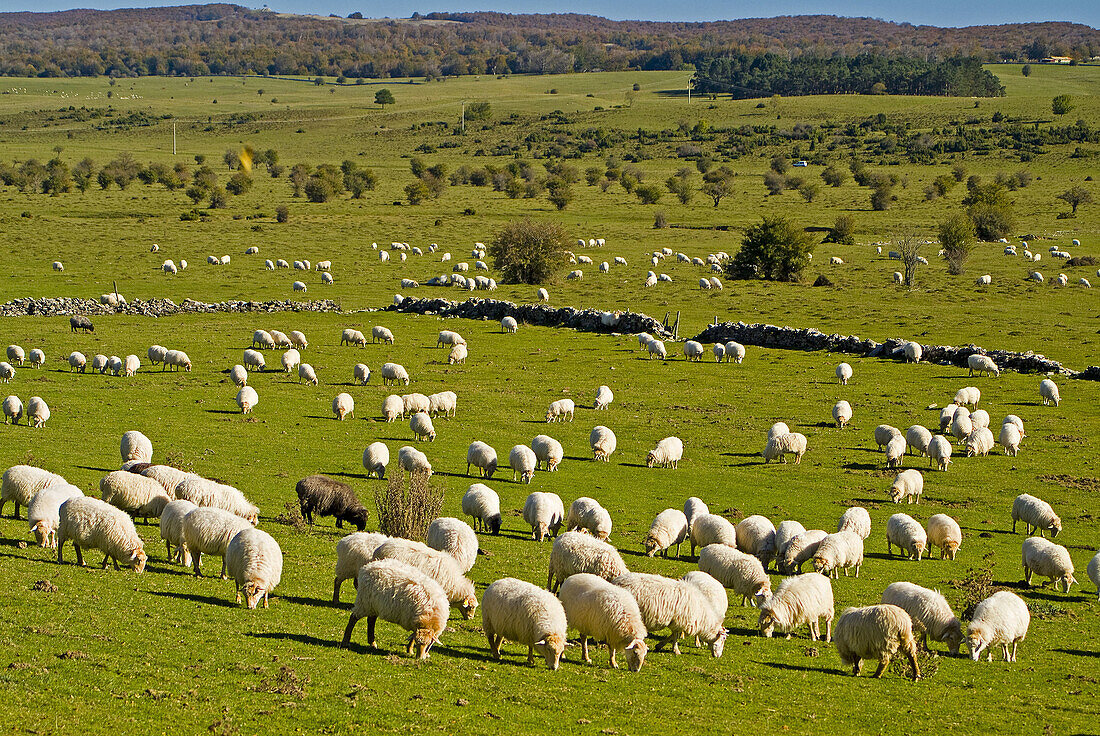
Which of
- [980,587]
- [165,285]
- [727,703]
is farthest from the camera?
[165,285]

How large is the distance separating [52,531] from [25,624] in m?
4.27

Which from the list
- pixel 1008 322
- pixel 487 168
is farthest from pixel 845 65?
pixel 1008 322

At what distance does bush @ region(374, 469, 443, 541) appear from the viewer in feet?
54.4

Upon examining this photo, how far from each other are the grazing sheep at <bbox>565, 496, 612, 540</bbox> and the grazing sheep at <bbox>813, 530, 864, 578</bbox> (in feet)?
12.0

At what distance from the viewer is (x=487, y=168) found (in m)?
116

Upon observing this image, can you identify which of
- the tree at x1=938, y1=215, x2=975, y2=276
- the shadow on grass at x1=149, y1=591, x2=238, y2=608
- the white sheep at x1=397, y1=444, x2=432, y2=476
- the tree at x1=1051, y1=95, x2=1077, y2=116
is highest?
the tree at x1=1051, y1=95, x2=1077, y2=116

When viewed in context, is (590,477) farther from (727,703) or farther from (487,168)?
(487,168)

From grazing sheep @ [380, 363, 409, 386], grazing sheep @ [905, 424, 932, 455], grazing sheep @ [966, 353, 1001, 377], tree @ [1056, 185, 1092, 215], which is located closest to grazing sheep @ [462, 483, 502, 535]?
grazing sheep @ [905, 424, 932, 455]

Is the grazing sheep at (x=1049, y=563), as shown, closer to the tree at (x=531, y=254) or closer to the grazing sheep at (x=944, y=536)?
the grazing sheep at (x=944, y=536)

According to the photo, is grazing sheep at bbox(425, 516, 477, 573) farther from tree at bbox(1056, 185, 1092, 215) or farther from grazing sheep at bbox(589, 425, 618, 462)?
tree at bbox(1056, 185, 1092, 215)

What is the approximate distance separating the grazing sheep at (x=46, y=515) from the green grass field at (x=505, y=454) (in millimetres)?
564

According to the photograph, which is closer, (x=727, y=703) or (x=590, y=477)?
(x=727, y=703)

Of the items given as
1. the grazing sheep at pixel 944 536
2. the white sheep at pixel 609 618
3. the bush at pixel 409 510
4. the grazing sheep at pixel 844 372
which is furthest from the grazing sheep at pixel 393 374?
the white sheep at pixel 609 618

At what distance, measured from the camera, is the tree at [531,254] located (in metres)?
59.0
